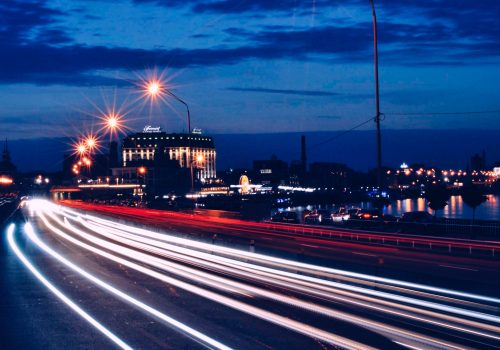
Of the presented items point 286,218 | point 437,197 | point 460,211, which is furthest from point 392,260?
point 460,211

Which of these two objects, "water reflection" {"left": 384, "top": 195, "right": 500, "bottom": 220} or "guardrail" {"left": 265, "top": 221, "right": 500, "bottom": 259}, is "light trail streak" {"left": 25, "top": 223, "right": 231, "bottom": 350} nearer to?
"guardrail" {"left": 265, "top": 221, "right": 500, "bottom": 259}

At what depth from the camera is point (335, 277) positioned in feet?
62.3

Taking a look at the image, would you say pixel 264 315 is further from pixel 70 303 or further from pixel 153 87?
pixel 153 87

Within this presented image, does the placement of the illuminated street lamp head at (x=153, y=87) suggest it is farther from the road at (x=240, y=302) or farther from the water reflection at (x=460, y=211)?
the water reflection at (x=460, y=211)

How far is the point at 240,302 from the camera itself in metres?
17.3

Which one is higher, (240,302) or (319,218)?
(319,218)

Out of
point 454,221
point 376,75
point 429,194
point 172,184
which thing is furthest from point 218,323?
Answer: point 172,184

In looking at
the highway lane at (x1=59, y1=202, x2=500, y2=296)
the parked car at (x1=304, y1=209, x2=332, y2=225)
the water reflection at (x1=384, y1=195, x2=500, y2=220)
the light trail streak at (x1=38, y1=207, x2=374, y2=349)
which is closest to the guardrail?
the highway lane at (x1=59, y1=202, x2=500, y2=296)

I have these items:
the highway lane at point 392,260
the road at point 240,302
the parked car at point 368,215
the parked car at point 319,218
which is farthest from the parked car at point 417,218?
the road at point 240,302

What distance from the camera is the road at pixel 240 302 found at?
12.9m

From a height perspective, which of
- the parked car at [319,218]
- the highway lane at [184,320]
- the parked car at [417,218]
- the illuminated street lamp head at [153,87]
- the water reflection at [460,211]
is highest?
the illuminated street lamp head at [153,87]

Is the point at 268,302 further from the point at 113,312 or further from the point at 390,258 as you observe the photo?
the point at 390,258

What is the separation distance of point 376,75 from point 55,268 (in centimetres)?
1788

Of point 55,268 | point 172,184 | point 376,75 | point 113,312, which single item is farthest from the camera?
point 172,184
